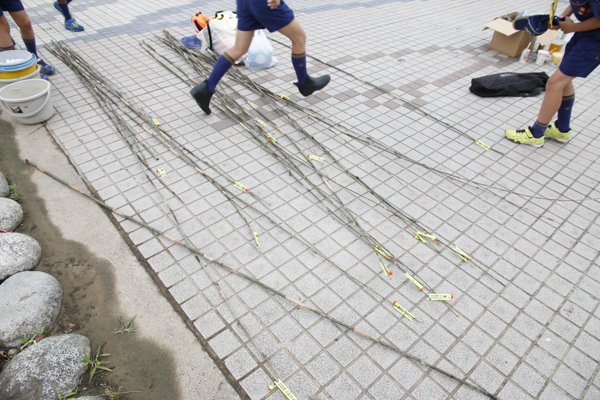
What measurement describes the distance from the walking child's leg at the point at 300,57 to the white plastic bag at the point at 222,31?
5.11 ft

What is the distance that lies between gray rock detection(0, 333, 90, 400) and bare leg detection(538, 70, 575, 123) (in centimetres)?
467

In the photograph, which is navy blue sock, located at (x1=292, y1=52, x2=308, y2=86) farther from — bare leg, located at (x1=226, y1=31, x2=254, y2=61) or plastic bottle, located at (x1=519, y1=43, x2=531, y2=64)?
plastic bottle, located at (x1=519, y1=43, x2=531, y2=64)

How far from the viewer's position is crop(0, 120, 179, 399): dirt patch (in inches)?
85.4

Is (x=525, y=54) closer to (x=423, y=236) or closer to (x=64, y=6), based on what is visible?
(x=423, y=236)

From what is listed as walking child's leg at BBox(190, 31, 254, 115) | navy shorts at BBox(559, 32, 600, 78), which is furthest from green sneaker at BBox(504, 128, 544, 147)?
walking child's leg at BBox(190, 31, 254, 115)

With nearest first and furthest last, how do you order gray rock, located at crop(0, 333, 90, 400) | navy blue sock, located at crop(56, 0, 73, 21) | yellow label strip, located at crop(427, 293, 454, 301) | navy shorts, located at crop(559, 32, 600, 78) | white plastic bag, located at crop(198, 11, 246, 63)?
gray rock, located at crop(0, 333, 90, 400) < yellow label strip, located at crop(427, 293, 454, 301) < navy shorts, located at crop(559, 32, 600, 78) < white plastic bag, located at crop(198, 11, 246, 63) < navy blue sock, located at crop(56, 0, 73, 21)

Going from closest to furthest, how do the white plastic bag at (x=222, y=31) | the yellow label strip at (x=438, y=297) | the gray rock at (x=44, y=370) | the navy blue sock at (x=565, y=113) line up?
1. the gray rock at (x=44, y=370)
2. the yellow label strip at (x=438, y=297)
3. the navy blue sock at (x=565, y=113)
4. the white plastic bag at (x=222, y=31)

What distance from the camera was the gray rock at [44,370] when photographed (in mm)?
1979

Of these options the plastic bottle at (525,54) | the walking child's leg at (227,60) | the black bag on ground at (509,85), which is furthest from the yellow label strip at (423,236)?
the plastic bottle at (525,54)

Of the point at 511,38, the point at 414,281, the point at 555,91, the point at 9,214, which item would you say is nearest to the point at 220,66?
the point at 9,214

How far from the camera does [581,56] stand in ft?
11.1

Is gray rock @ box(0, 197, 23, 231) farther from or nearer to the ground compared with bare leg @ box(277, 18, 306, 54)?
nearer to the ground

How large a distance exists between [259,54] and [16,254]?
13.3 ft

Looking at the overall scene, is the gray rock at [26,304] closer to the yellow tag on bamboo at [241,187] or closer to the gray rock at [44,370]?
the gray rock at [44,370]
